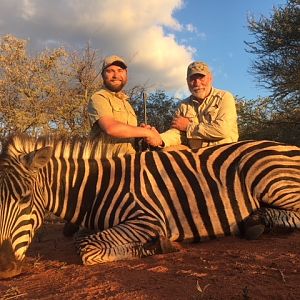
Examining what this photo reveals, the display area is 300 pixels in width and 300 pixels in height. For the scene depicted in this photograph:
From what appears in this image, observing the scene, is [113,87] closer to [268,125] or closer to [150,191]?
[150,191]

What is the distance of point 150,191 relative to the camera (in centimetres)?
382

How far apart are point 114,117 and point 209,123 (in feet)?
3.37

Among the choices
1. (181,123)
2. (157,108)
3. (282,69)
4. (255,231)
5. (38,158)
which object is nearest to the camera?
(38,158)

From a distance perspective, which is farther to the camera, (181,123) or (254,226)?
(181,123)

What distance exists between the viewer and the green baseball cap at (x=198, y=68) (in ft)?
16.5

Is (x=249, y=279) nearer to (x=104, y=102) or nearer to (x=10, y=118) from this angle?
(x=104, y=102)

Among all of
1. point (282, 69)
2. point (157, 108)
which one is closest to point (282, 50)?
point (282, 69)

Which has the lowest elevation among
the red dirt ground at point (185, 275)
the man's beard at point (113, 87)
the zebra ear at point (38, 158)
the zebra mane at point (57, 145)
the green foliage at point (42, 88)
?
the red dirt ground at point (185, 275)

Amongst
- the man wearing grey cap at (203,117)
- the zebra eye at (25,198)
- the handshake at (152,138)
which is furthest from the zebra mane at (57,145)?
the man wearing grey cap at (203,117)

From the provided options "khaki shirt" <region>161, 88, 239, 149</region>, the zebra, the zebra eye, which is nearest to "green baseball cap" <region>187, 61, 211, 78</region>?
"khaki shirt" <region>161, 88, 239, 149</region>

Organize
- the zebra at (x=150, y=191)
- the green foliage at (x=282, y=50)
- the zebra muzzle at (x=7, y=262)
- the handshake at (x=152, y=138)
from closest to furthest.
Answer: the zebra muzzle at (x=7, y=262) < the zebra at (x=150, y=191) < the handshake at (x=152, y=138) < the green foliage at (x=282, y=50)

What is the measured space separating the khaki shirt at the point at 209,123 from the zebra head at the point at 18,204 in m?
1.78

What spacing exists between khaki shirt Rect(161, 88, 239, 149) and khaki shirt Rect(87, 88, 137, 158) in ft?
1.58

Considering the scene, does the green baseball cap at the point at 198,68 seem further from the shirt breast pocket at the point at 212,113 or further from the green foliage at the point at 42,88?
the green foliage at the point at 42,88
